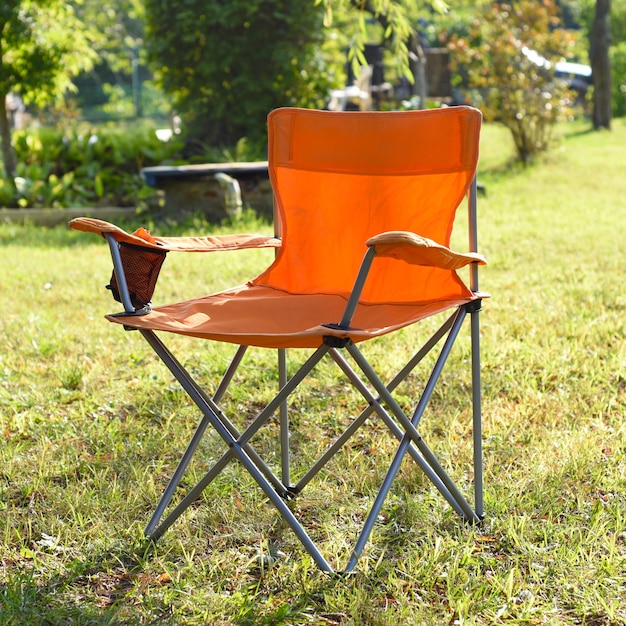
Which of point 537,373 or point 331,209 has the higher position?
point 331,209

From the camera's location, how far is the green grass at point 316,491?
186cm

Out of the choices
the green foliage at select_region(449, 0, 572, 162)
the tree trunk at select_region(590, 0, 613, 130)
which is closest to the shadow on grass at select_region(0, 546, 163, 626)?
the green foliage at select_region(449, 0, 572, 162)

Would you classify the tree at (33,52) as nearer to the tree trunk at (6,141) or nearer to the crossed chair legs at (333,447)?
the tree trunk at (6,141)

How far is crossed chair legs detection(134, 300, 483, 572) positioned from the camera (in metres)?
1.85

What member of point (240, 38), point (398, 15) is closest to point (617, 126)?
point (240, 38)

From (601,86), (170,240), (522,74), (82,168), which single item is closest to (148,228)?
(82,168)

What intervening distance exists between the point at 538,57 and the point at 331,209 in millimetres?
7769

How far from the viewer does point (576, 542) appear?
2.06 meters

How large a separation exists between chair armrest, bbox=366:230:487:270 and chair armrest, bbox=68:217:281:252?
0.50 meters

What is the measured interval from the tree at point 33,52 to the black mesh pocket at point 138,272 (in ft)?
19.8

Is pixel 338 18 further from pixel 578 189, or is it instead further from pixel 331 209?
pixel 331 209

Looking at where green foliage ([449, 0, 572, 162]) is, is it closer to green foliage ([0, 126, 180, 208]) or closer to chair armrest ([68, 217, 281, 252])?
green foliage ([0, 126, 180, 208])

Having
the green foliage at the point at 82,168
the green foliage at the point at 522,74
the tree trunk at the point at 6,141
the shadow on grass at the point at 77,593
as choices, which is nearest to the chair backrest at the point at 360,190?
the shadow on grass at the point at 77,593

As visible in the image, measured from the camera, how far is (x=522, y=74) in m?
9.25
